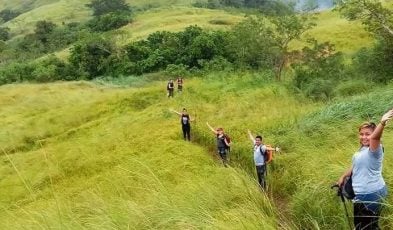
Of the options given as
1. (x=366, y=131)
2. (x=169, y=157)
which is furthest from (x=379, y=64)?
(x=366, y=131)

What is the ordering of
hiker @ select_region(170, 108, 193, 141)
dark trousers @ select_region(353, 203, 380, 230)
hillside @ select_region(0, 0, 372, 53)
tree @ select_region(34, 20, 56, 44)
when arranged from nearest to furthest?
dark trousers @ select_region(353, 203, 380, 230) → hiker @ select_region(170, 108, 193, 141) → hillside @ select_region(0, 0, 372, 53) → tree @ select_region(34, 20, 56, 44)

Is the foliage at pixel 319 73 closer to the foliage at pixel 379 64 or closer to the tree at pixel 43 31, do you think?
the foliage at pixel 379 64

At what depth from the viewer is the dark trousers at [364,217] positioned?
6.53 meters

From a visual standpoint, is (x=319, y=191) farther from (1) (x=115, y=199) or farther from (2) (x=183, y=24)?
(2) (x=183, y=24)

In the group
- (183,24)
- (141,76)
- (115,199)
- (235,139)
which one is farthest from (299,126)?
(183,24)

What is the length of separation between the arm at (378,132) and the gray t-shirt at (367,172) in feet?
0.63

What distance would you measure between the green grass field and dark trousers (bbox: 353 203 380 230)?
11.2 inches

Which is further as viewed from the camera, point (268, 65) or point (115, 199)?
point (268, 65)

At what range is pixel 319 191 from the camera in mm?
8828

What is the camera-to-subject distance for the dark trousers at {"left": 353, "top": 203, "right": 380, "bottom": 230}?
6531mm

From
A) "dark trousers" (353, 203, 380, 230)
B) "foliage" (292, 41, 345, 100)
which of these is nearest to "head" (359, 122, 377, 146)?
"dark trousers" (353, 203, 380, 230)

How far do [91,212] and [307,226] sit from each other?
131 inches

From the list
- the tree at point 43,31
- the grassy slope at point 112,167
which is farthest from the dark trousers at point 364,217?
the tree at point 43,31

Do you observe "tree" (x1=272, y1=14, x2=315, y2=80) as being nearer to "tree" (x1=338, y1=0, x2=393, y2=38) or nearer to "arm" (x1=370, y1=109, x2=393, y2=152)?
"tree" (x1=338, y1=0, x2=393, y2=38)
